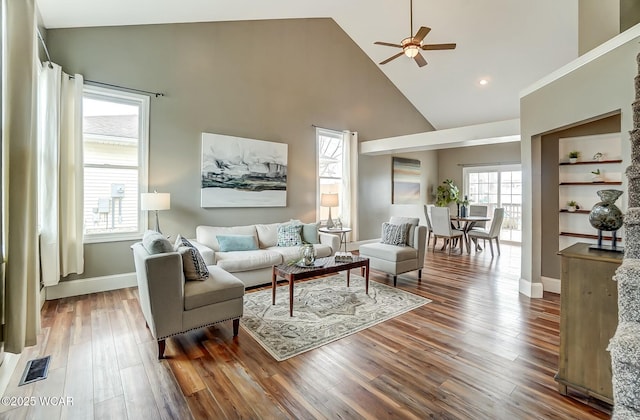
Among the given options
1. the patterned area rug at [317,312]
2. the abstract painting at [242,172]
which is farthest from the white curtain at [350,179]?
the patterned area rug at [317,312]

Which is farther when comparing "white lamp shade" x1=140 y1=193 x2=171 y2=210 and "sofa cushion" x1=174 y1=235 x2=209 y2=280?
"white lamp shade" x1=140 y1=193 x2=171 y2=210

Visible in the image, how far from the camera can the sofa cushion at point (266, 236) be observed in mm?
4762

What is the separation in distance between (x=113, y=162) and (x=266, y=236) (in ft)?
7.57

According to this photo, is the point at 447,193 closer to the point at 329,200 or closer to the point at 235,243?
the point at 329,200

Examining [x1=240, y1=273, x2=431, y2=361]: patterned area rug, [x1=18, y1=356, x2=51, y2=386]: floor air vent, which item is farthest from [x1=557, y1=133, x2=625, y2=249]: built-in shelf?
[x1=18, y1=356, x2=51, y2=386]: floor air vent

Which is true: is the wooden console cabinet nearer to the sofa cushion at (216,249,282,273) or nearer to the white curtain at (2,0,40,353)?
the sofa cushion at (216,249,282,273)

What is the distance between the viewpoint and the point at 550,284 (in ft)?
12.8

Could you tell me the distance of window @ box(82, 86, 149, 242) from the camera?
3848mm

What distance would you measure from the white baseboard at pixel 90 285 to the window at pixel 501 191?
27.3ft

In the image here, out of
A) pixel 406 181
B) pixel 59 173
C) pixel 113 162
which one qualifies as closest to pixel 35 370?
pixel 59 173

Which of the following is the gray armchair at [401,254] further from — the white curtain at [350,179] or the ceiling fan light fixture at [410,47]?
the ceiling fan light fixture at [410,47]

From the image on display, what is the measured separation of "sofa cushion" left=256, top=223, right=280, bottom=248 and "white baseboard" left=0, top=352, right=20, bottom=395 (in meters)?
2.94

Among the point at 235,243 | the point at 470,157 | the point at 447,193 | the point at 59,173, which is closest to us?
the point at 59,173


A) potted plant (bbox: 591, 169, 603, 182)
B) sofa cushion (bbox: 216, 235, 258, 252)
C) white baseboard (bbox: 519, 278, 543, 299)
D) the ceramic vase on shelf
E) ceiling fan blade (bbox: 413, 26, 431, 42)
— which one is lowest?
white baseboard (bbox: 519, 278, 543, 299)
